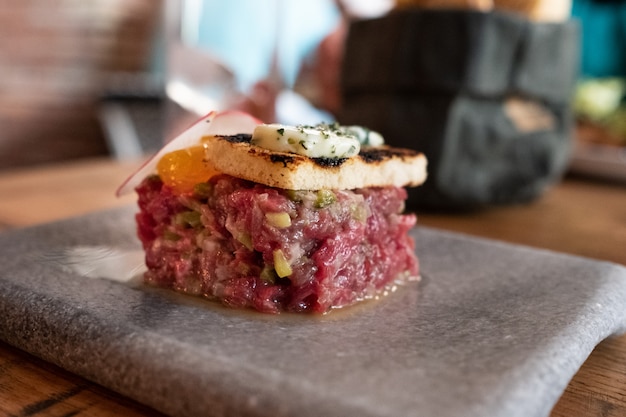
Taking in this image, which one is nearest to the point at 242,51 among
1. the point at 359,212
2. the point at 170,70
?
the point at 170,70

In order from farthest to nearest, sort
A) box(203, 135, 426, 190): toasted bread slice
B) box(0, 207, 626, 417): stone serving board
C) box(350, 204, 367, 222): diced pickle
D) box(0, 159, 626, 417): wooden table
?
box(350, 204, 367, 222): diced pickle < box(203, 135, 426, 190): toasted bread slice < box(0, 159, 626, 417): wooden table < box(0, 207, 626, 417): stone serving board

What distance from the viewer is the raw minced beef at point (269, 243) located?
1.19 meters

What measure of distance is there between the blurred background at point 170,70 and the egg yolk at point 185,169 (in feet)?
8.08

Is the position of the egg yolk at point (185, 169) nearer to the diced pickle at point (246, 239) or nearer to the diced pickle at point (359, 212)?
the diced pickle at point (246, 239)

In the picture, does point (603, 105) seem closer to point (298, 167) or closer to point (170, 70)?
point (170, 70)

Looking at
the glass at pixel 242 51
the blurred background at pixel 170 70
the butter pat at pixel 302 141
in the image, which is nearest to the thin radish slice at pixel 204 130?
the butter pat at pixel 302 141

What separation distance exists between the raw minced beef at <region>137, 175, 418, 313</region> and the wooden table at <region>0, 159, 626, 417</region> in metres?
0.34

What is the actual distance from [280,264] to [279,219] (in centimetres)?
9

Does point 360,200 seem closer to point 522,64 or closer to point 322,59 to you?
point 522,64

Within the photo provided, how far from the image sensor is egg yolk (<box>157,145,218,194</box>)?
1.33 meters

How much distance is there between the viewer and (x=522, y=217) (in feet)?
9.02

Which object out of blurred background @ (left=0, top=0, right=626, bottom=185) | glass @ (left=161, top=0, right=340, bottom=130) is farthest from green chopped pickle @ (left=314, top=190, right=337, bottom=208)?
glass @ (left=161, top=0, right=340, bottom=130)

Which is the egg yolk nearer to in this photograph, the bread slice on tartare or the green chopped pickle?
the bread slice on tartare

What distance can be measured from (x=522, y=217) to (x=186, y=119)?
3026 millimetres
